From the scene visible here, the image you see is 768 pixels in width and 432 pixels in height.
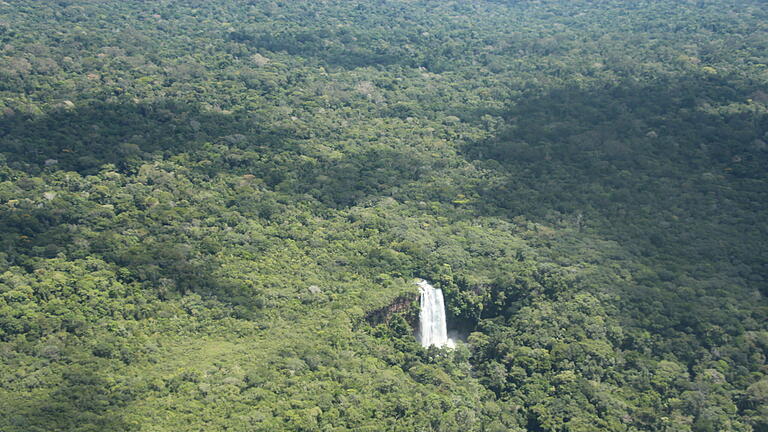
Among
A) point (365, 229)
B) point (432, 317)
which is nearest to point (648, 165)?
point (432, 317)

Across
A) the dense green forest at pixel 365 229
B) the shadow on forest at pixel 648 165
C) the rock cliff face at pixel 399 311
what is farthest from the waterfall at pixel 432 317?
the shadow on forest at pixel 648 165

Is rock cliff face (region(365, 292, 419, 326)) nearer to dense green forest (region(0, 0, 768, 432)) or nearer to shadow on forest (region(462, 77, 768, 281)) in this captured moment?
dense green forest (region(0, 0, 768, 432))

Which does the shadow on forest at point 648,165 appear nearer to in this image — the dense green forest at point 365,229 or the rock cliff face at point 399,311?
the dense green forest at point 365,229

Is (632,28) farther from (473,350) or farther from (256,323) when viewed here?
(256,323)

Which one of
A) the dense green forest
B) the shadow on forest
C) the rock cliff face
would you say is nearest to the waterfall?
the rock cliff face

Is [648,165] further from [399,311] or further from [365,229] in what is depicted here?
[399,311]

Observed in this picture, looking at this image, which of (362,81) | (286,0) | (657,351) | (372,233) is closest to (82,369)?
(372,233)
